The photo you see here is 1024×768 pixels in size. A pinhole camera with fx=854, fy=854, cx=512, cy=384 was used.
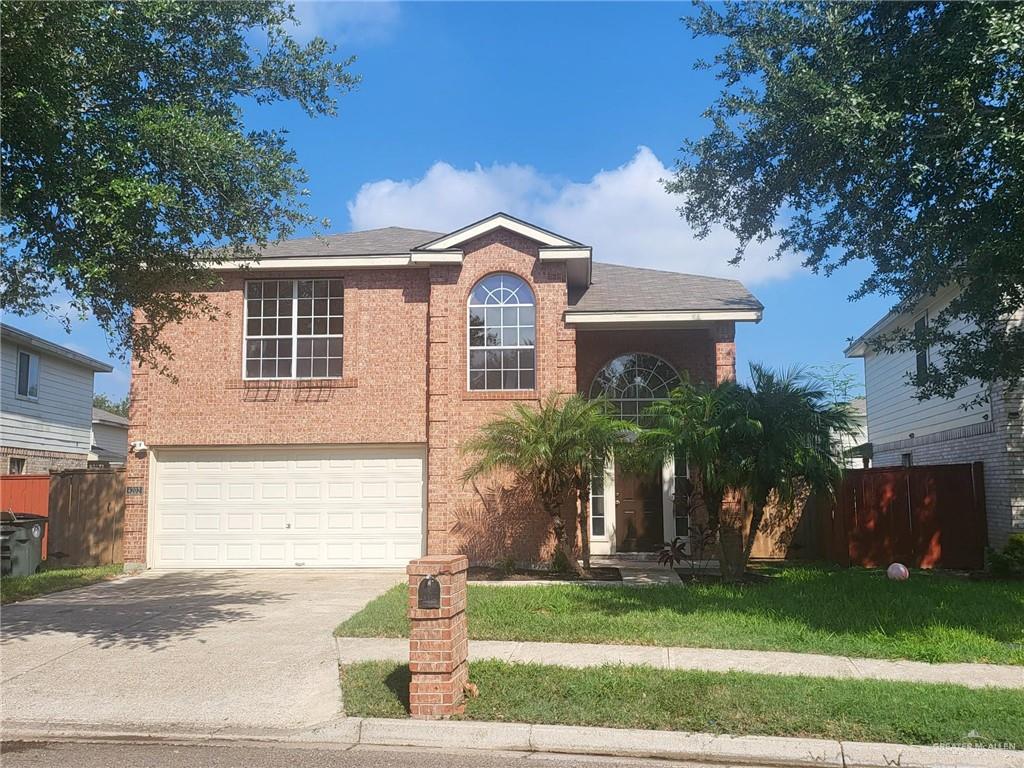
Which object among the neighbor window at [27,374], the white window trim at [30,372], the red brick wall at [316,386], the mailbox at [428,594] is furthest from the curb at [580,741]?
the neighbor window at [27,374]

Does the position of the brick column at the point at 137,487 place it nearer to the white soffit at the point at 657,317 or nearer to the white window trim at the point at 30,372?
the white soffit at the point at 657,317

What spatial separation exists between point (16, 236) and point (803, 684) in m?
9.05

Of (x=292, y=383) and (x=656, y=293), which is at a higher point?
(x=656, y=293)

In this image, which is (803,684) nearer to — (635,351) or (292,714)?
(292,714)

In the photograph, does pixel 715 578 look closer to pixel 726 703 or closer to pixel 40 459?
pixel 726 703

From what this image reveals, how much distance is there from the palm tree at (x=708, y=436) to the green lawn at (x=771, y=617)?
155 centimetres

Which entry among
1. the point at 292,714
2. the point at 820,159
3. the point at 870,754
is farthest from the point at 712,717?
the point at 820,159

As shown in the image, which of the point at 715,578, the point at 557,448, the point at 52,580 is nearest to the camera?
the point at 715,578

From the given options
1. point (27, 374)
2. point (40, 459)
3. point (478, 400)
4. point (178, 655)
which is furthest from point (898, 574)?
point (27, 374)

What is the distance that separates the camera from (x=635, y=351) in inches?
672

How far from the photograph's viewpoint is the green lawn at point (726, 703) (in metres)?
6.03

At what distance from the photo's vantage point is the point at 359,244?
1677 centimetres

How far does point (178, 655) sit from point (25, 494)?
1073 cm

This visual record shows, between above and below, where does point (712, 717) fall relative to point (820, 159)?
below
